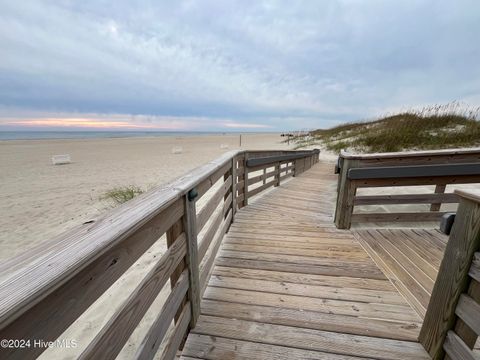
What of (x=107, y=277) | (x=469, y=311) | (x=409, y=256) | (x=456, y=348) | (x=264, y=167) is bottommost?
(x=409, y=256)

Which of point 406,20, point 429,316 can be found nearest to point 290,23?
point 406,20

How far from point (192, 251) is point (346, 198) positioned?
247cm

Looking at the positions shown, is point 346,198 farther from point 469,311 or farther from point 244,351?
point 244,351

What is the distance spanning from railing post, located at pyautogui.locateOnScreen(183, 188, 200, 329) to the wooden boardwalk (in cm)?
16

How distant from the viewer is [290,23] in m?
8.85

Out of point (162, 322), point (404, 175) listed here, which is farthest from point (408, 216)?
point (162, 322)

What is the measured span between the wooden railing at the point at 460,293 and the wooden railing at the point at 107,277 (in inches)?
64.3

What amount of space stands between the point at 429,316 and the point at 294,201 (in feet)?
10.4

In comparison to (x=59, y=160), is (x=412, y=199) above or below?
above

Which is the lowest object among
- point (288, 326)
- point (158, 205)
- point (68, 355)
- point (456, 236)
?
point (68, 355)

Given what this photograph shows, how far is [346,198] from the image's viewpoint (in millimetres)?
3119

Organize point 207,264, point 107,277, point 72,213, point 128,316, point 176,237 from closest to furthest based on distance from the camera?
point 107,277
point 128,316
point 176,237
point 207,264
point 72,213

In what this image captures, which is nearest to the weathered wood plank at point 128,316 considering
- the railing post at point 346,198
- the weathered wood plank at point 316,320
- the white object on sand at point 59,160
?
the weathered wood plank at point 316,320

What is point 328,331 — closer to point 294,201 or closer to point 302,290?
point 302,290
